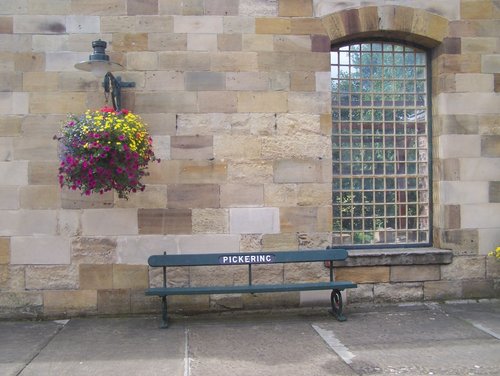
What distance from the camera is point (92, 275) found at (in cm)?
640

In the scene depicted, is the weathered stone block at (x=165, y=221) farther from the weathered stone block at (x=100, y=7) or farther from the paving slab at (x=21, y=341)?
the weathered stone block at (x=100, y=7)

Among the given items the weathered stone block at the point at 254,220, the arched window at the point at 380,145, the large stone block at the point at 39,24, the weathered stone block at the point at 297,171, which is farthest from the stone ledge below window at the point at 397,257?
the large stone block at the point at 39,24

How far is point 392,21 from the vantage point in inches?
264

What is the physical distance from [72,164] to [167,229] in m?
1.53

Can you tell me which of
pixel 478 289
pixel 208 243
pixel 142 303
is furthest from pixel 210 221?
pixel 478 289

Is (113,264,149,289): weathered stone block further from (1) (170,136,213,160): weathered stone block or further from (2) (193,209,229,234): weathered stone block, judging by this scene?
(1) (170,136,213,160): weathered stone block

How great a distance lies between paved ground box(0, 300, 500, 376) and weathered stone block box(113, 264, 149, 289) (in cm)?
42

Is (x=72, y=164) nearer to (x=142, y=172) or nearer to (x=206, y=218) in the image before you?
(x=142, y=172)

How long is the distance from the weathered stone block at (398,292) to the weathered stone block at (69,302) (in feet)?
12.1

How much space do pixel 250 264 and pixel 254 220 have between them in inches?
24.9

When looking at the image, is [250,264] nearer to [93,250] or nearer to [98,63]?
[93,250]

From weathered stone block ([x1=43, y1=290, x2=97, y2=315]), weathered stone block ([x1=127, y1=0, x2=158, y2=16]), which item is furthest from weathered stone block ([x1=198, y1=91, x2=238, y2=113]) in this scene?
weathered stone block ([x1=43, y1=290, x2=97, y2=315])

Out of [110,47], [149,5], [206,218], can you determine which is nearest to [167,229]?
[206,218]

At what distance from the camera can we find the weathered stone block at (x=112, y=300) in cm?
641
